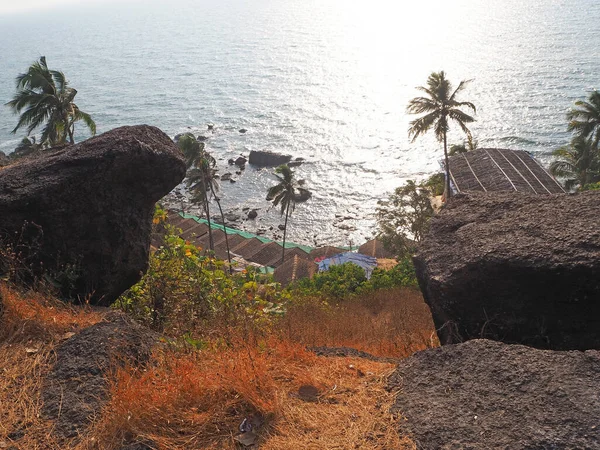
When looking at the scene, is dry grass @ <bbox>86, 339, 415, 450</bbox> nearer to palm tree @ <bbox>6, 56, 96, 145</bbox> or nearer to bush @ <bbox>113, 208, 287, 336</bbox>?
bush @ <bbox>113, 208, 287, 336</bbox>

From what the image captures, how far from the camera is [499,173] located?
2927 cm

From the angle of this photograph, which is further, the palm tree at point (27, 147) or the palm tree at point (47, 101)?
the palm tree at point (27, 147)

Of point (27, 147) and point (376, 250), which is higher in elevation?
point (27, 147)

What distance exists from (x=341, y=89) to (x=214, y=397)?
91.4m

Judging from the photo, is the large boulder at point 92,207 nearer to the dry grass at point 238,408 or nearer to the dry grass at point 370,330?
the dry grass at point 370,330

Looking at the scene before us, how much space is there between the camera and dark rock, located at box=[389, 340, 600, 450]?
153 inches

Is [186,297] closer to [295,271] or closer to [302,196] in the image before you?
[295,271]

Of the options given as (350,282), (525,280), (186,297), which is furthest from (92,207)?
(350,282)

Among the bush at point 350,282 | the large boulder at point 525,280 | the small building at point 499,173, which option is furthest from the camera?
the small building at point 499,173

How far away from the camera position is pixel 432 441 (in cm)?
405

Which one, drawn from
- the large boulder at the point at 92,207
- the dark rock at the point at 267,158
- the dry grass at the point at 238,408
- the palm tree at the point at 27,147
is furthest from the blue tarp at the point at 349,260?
the dark rock at the point at 267,158

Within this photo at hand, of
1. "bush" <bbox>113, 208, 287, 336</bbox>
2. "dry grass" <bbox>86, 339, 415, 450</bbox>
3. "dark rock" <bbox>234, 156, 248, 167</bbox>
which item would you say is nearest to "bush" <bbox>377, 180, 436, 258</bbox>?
"bush" <bbox>113, 208, 287, 336</bbox>

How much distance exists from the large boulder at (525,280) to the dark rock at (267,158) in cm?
5841

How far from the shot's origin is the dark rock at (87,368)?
4.69 m
